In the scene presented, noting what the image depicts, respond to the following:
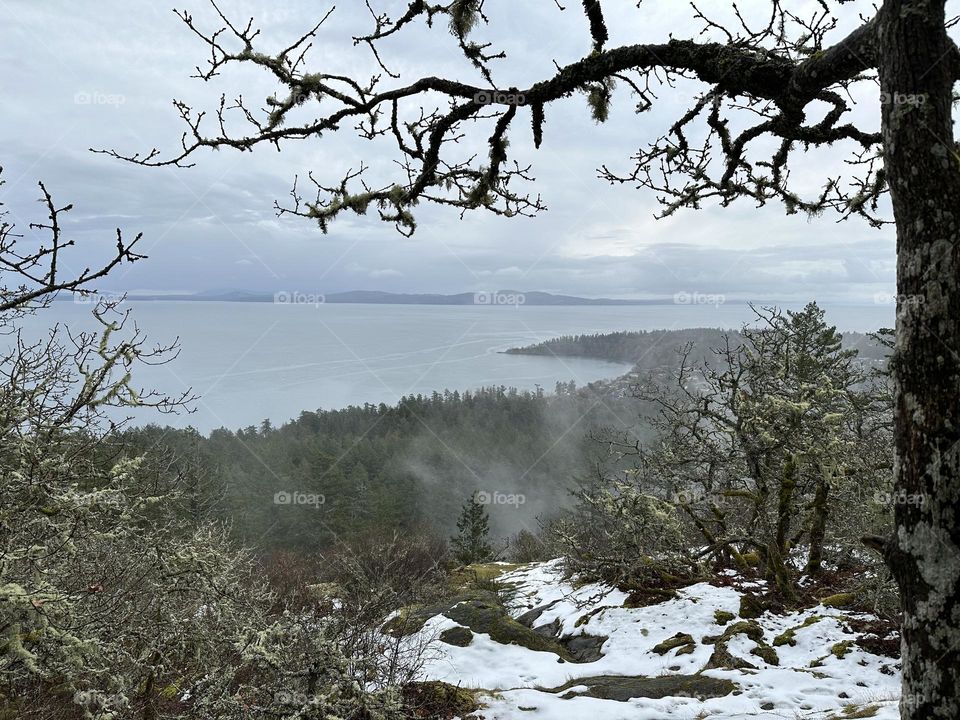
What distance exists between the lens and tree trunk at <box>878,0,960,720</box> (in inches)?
87.2

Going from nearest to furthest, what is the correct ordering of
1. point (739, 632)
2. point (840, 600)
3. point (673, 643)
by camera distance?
1. point (739, 632)
2. point (673, 643)
3. point (840, 600)

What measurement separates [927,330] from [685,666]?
7450mm

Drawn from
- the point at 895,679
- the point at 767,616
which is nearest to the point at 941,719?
the point at 895,679

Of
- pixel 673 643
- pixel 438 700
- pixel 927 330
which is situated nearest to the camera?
pixel 927 330

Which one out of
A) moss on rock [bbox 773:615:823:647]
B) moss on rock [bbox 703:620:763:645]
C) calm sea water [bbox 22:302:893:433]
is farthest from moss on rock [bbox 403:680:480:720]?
calm sea water [bbox 22:302:893:433]

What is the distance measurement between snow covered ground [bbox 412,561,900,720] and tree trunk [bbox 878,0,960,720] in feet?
11.2

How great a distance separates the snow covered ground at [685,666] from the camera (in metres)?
5.95

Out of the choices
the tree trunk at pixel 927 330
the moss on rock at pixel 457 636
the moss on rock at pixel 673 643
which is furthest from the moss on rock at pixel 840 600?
the tree trunk at pixel 927 330

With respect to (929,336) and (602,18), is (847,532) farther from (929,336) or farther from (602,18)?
(602,18)

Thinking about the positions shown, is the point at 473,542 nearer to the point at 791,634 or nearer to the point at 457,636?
the point at 457,636

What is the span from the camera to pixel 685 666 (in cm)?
795

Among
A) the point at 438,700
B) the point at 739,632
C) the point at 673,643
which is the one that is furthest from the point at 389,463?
the point at 438,700

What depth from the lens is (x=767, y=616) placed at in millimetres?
8969

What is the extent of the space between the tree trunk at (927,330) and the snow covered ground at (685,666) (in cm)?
340
